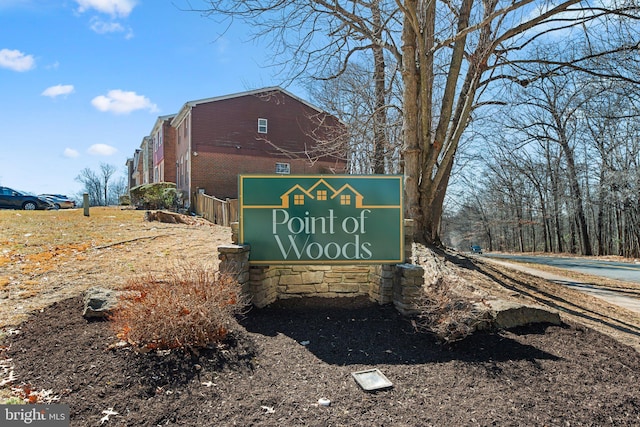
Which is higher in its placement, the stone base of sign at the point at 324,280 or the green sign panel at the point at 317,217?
the green sign panel at the point at 317,217

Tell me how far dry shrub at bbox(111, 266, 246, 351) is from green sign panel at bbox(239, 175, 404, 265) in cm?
137

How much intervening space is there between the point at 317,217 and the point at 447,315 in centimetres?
207

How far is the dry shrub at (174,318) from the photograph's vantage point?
131 inches

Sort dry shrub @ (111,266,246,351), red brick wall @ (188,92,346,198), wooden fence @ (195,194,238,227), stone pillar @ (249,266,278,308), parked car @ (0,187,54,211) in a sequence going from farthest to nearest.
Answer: red brick wall @ (188,92,346,198), parked car @ (0,187,54,211), wooden fence @ (195,194,238,227), stone pillar @ (249,266,278,308), dry shrub @ (111,266,246,351)

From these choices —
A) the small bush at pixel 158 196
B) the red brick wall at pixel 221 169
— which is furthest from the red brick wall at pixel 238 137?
the small bush at pixel 158 196

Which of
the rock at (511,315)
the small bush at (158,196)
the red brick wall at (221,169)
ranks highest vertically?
the red brick wall at (221,169)

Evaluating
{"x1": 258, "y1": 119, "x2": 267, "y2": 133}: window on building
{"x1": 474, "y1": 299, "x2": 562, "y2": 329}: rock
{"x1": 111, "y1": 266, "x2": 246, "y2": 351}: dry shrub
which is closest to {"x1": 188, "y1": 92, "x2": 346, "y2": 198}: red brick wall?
{"x1": 258, "y1": 119, "x2": 267, "y2": 133}: window on building

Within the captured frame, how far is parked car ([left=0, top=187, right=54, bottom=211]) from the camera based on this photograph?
63.7ft

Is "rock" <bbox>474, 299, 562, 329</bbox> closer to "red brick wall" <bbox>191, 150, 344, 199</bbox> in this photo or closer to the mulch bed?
the mulch bed

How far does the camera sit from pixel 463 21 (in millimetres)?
7414

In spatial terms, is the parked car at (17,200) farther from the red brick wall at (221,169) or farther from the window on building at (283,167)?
the window on building at (283,167)

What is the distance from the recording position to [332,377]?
3250 mm

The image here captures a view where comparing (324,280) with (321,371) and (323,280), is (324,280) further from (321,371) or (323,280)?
(321,371)

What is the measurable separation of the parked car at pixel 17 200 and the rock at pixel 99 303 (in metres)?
19.9
